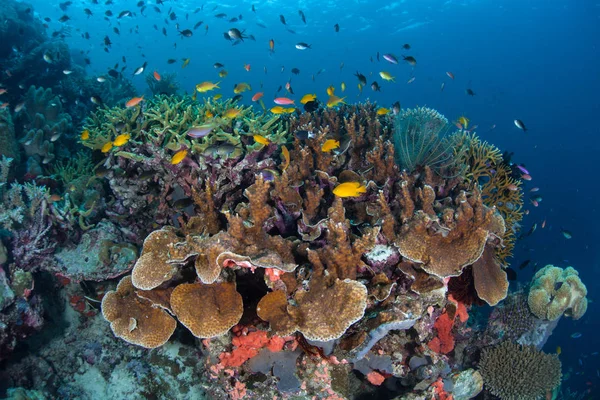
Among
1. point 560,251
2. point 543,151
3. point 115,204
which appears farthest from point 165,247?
point 543,151

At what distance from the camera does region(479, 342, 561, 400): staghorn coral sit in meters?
5.42

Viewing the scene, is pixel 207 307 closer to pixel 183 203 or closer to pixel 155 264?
pixel 155 264

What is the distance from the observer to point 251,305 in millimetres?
3961

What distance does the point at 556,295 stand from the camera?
6152 mm

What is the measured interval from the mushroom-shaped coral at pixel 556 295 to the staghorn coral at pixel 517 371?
0.82 meters

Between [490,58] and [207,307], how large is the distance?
3403 inches

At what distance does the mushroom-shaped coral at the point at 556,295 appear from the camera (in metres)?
6.10

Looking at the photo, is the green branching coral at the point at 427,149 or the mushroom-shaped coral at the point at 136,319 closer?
the mushroom-shaped coral at the point at 136,319

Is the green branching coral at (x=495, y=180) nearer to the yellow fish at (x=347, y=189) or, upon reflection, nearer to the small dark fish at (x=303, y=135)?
the small dark fish at (x=303, y=135)

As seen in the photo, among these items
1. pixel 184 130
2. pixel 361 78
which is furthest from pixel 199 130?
pixel 361 78

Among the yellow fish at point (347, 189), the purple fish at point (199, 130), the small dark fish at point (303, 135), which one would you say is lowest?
the small dark fish at point (303, 135)

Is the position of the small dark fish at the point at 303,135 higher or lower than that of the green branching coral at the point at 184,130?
lower

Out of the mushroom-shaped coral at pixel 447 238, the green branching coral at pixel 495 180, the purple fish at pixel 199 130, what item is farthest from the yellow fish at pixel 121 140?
the green branching coral at pixel 495 180

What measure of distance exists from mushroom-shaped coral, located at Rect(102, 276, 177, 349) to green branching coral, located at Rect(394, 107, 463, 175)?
3.92m
